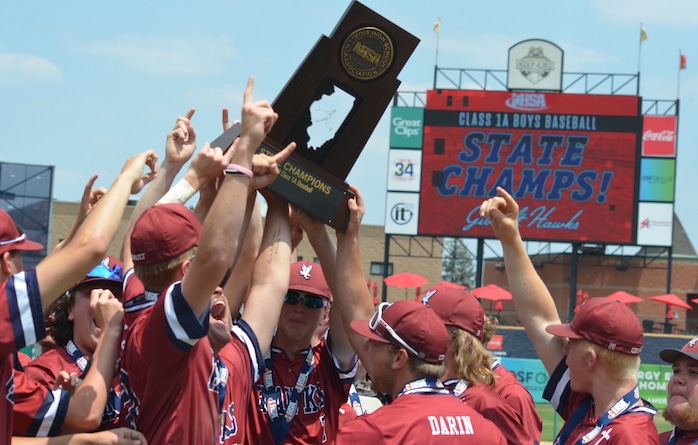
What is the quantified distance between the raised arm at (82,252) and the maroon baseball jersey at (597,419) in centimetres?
234

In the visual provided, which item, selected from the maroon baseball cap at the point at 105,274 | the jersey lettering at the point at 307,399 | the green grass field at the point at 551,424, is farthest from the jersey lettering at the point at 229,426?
the green grass field at the point at 551,424

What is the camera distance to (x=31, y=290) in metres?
3.22

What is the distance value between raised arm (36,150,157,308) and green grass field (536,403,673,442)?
16.0m

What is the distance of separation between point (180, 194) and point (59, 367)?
3.78ft

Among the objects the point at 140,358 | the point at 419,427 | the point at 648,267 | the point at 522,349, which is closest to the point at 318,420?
the point at 419,427

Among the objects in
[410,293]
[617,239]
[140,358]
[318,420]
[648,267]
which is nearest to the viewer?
Answer: [140,358]

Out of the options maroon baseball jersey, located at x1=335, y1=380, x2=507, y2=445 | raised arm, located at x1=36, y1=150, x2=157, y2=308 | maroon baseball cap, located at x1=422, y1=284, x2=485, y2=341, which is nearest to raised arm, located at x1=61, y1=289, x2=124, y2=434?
raised arm, located at x1=36, y1=150, x2=157, y2=308

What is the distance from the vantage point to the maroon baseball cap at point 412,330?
13.7 ft

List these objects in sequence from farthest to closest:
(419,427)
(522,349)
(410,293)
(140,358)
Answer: (410,293) → (522,349) → (419,427) → (140,358)

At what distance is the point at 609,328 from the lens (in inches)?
179

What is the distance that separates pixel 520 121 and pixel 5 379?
3689 centimetres

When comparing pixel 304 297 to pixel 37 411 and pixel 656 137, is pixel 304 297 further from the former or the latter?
pixel 656 137

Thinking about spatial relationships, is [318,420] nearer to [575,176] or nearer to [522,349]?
[522,349]

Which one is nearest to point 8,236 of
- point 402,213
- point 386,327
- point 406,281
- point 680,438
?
point 386,327
